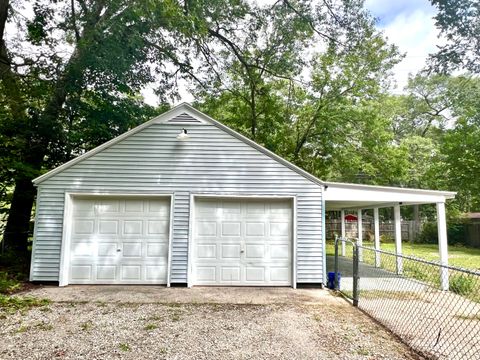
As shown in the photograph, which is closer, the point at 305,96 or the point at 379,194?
the point at 379,194

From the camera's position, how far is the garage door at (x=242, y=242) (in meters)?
7.54

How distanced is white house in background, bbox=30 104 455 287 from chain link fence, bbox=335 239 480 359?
1.14 m

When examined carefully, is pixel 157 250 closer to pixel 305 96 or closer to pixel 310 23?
pixel 310 23

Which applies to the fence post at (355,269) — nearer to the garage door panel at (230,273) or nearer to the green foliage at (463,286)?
the garage door panel at (230,273)

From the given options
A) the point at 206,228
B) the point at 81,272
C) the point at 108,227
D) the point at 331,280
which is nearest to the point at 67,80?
the point at 108,227

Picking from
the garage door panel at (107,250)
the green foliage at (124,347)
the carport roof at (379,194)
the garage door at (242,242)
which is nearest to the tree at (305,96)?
the carport roof at (379,194)

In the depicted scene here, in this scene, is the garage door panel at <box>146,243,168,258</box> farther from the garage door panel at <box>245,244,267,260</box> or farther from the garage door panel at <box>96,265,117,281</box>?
the garage door panel at <box>245,244,267,260</box>

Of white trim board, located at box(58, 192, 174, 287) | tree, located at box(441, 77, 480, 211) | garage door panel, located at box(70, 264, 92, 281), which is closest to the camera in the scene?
white trim board, located at box(58, 192, 174, 287)

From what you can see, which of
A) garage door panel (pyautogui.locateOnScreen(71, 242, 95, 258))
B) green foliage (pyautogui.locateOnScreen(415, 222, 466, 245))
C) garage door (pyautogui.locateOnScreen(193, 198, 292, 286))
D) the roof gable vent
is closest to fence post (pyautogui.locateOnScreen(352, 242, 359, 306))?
garage door (pyautogui.locateOnScreen(193, 198, 292, 286))

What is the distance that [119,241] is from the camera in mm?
7512

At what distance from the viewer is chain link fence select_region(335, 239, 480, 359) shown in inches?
161

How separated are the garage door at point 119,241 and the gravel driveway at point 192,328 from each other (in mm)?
775

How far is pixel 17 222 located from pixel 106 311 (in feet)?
20.9

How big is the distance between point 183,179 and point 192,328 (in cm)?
371
